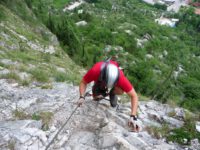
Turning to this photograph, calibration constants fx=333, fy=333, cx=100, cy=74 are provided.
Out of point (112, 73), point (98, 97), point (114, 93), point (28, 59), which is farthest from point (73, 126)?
point (28, 59)

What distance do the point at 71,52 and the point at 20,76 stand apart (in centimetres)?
2520

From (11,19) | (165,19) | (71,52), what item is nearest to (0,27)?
(11,19)

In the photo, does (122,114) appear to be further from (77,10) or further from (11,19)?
(77,10)

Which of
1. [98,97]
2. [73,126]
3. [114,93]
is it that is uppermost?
[114,93]

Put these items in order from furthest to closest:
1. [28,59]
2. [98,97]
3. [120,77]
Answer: [28,59], [98,97], [120,77]

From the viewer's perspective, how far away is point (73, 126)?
7.09 metres

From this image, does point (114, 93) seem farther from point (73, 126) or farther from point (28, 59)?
point (28, 59)

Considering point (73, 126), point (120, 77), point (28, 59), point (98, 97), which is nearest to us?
point (120, 77)

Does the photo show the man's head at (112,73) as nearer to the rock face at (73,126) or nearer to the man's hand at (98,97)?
the rock face at (73,126)

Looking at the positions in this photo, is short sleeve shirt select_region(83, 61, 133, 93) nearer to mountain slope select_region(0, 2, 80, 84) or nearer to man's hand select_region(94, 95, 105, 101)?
man's hand select_region(94, 95, 105, 101)

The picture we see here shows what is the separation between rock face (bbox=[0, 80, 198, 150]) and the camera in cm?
636

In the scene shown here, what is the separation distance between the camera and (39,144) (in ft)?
20.5

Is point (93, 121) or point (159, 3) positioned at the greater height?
point (159, 3)

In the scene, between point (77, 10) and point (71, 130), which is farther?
point (77, 10)
